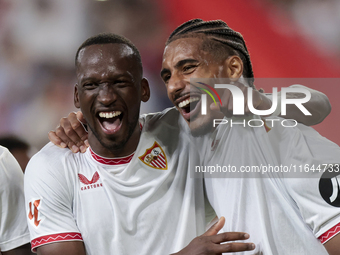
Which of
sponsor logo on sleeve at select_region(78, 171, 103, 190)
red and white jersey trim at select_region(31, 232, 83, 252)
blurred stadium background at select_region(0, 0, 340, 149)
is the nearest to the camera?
red and white jersey trim at select_region(31, 232, 83, 252)

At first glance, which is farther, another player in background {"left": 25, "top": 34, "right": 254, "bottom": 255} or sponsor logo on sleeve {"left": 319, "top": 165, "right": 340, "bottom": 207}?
another player in background {"left": 25, "top": 34, "right": 254, "bottom": 255}

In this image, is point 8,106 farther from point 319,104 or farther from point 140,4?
point 319,104

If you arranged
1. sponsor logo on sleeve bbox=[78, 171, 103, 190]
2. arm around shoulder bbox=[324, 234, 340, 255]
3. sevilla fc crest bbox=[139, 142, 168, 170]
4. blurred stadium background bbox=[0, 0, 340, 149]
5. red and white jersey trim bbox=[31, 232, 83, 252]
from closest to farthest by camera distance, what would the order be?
1. arm around shoulder bbox=[324, 234, 340, 255]
2. red and white jersey trim bbox=[31, 232, 83, 252]
3. sponsor logo on sleeve bbox=[78, 171, 103, 190]
4. sevilla fc crest bbox=[139, 142, 168, 170]
5. blurred stadium background bbox=[0, 0, 340, 149]

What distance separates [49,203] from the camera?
4.90ft

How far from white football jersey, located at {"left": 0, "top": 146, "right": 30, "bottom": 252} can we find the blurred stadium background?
55cm

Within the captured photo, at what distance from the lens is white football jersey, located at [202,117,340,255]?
4.41 ft

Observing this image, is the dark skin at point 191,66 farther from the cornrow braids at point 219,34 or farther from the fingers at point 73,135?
the fingers at point 73,135

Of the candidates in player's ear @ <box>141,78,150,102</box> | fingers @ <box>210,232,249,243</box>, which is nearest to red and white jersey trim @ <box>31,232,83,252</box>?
fingers @ <box>210,232,249,243</box>

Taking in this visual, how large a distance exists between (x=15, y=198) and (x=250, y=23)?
5.33ft

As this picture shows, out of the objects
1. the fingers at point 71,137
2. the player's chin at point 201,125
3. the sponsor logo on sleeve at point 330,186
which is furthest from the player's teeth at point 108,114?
the sponsor logo on sleeve at point 330,186

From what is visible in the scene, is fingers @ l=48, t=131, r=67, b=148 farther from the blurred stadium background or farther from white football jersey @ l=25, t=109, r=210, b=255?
the blurred stadium background

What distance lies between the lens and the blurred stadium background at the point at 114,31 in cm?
216

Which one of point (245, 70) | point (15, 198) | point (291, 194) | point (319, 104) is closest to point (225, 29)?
point (245, 70)

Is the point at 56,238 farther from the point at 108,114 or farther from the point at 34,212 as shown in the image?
the point at 108,114
